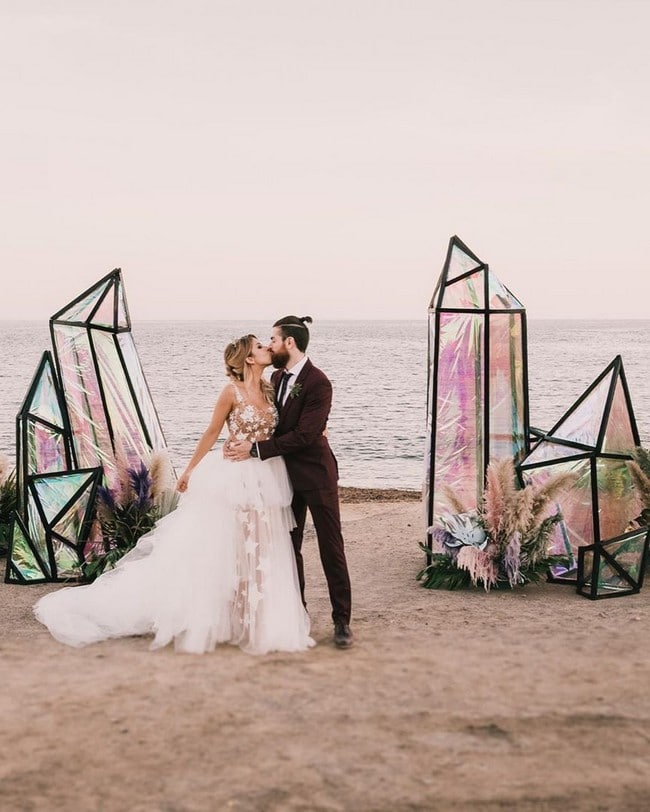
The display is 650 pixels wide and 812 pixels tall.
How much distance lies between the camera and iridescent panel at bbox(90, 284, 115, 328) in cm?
818

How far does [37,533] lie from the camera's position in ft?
24.9

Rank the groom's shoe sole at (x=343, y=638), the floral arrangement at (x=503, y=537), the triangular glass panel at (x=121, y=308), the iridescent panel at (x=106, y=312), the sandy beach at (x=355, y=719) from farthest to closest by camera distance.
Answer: the triangular glass panel at (x=121, y=308) → the iridescent panel at (x=106, y=312) → the floral arrangement at (x=503, y=537) → the groom's shoe sole at (x=343, y=638) → the sandy beach at (x=355, y=719)

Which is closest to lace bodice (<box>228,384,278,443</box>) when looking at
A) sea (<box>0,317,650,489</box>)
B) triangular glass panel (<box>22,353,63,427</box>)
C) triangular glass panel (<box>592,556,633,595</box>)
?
triangular glass panel (<box>22,353,63,427</box>)

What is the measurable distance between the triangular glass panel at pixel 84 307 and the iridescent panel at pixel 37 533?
5.42 ft

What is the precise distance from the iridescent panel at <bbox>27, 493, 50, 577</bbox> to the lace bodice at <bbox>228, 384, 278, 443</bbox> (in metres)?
2.56

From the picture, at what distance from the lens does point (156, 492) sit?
7.54m

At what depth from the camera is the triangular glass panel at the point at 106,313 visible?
26.8 ft

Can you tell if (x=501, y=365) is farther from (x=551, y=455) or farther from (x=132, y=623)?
(x=132, y=623)

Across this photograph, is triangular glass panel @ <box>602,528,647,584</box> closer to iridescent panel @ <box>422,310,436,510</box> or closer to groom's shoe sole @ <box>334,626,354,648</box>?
iridescent panel @ <box>422,310,436,510</box>

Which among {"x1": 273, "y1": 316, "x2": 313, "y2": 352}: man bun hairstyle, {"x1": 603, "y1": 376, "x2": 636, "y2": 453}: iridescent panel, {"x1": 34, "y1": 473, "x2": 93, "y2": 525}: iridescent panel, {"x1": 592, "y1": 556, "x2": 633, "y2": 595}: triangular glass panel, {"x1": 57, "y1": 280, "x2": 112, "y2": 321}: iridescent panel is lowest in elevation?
{"x1": 592, "y1": 556, "x2": 633, "y2": 595}: triangular glass panel

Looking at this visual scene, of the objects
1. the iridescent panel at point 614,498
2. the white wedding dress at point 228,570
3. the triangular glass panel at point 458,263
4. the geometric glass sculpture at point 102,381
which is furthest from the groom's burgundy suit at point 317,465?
the iridescent panel at point 614,498

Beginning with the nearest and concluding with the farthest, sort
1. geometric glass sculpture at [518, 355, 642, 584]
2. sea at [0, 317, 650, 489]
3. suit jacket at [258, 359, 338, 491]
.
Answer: suit jacket at [258, 359, 338, 491]
geometric glass sculpture at [518, 355, 642, 584]
sea at [0, 317, 650, 489]

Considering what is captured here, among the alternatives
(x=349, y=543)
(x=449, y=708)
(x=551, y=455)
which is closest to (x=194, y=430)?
(x=349, y=543)

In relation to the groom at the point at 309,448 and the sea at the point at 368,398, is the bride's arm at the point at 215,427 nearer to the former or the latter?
the groom at the point at 309,448
